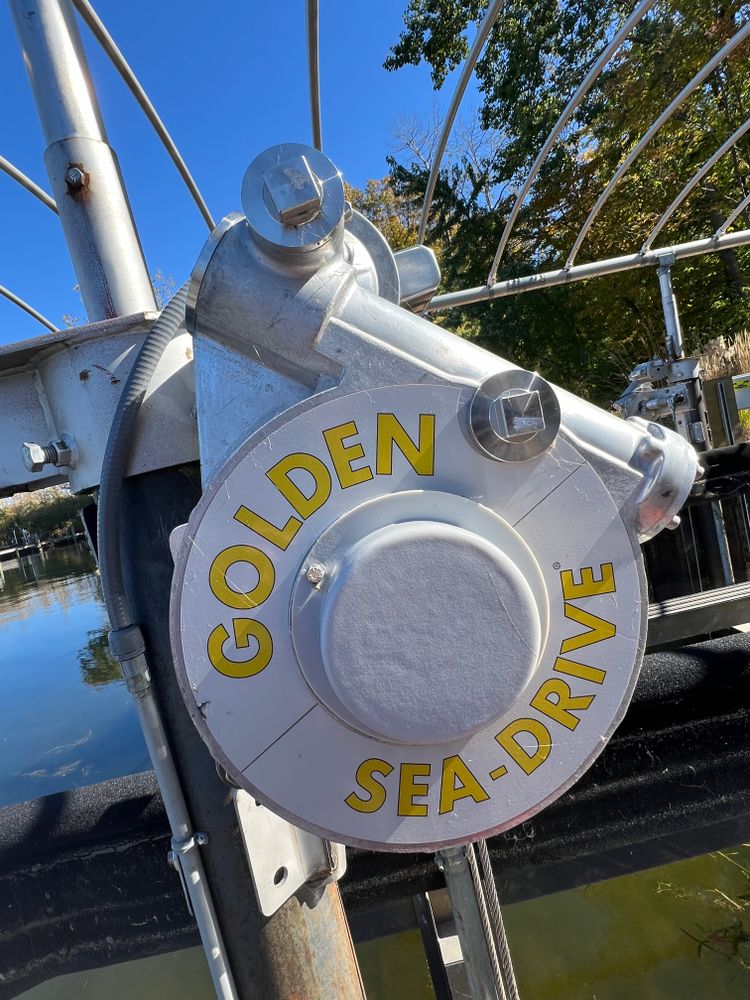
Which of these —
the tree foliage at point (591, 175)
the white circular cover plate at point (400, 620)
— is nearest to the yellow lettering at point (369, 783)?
the white circular cover plate at point (400, 620)

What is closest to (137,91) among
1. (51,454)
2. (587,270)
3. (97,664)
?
(51,454)

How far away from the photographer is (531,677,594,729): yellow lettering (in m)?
0.64

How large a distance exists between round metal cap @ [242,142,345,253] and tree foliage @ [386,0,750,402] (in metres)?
8.64

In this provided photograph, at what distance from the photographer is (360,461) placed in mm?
609

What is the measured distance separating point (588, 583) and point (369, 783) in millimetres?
308

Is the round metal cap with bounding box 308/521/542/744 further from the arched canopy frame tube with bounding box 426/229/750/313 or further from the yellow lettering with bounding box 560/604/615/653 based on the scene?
the arched canopy frame tube with bounding box 426/229/750/313

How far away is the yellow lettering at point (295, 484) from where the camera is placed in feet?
1.98

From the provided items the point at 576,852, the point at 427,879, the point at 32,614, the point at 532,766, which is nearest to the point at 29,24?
the point at 532,766

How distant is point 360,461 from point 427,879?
94 cm

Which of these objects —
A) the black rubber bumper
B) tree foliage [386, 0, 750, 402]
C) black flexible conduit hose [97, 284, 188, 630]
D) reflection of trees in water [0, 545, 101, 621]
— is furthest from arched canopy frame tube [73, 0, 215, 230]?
tree foliage [386, 0, 750, 402]

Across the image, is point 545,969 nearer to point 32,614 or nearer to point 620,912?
point 620,912

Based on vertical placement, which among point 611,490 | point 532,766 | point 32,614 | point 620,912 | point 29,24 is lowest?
point 620,912

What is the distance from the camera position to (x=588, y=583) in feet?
2.08

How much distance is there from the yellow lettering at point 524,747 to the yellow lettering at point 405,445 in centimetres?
28
